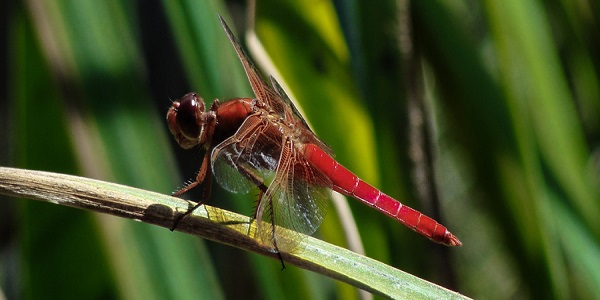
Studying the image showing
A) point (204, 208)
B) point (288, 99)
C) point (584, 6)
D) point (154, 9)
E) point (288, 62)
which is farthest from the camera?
point (154, 9)

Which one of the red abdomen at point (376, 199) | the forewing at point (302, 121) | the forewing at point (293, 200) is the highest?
the forewing at point (302, 121)

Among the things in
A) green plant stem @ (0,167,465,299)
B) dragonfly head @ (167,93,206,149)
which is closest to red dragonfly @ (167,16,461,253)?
dragonfly head @ (167,93,206,149)

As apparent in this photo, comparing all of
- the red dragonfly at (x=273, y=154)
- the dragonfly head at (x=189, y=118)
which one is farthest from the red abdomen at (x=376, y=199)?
the dragonfly head at (x=189, y=118)

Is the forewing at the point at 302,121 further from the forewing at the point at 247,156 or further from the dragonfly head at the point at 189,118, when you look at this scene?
the dragonfly head at the point at 189,118

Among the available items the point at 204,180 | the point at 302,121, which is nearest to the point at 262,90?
Result: the point at 302,121

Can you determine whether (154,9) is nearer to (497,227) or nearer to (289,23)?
(289,23)

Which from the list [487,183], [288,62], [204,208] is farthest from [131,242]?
[487,183]

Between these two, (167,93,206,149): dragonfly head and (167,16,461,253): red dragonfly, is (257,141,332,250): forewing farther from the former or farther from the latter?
(167,93,206,149): dragonfly head

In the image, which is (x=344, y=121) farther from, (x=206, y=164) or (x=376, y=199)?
(x=206, y=164)
